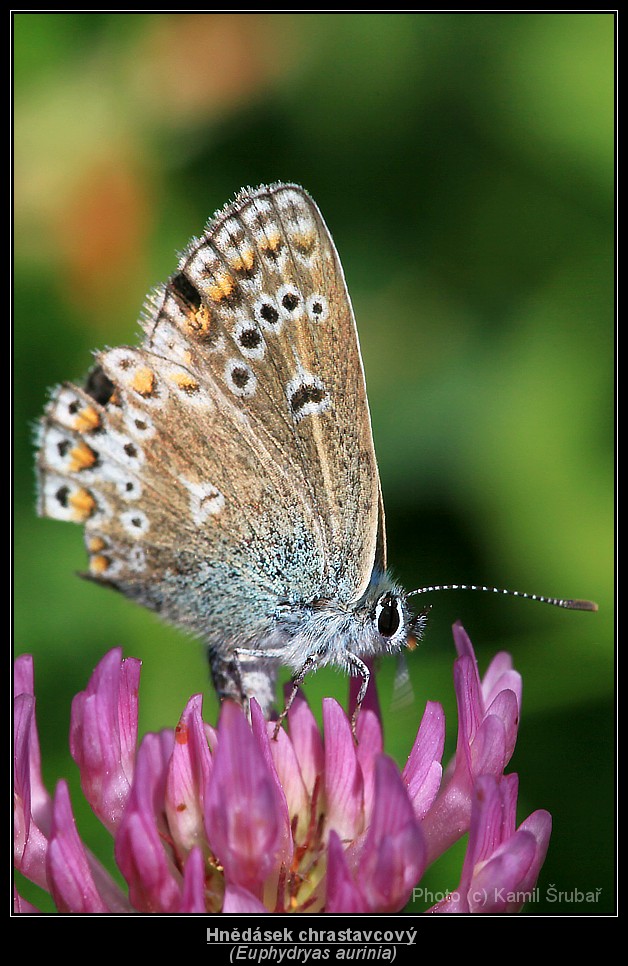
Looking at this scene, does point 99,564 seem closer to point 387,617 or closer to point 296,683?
point 296,683

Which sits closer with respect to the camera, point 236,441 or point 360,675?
point 360,675

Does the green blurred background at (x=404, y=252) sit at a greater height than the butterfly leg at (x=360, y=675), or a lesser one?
greater

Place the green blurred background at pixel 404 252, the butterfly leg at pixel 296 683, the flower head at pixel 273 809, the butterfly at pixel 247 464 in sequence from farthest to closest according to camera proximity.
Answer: the green blurred background at pixel 404 252 < the butterfly at pixel 247 464 < the butterfly leg at pixel 296 683 < the flower head at pixel 273 809

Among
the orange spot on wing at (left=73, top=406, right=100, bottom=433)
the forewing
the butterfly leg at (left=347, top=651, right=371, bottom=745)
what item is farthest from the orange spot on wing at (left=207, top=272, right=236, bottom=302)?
the butterfly leg at (left=347, top=651, right=371, bottom=745)

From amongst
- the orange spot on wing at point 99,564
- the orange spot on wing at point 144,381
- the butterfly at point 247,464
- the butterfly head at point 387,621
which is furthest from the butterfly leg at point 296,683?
the orange spot on wing at point 144,381

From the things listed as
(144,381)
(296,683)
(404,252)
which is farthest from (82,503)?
(404,252)

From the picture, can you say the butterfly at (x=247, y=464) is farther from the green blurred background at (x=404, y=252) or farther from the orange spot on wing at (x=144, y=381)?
the green blurred background at (x=404, y=252)
